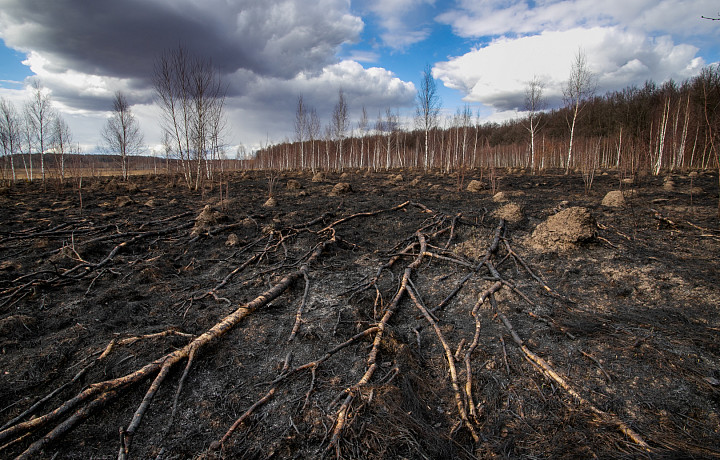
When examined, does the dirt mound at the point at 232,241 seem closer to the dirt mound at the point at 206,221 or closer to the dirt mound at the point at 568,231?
the dirt mound at the point at 206,221

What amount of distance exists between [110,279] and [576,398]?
6418 millimetres

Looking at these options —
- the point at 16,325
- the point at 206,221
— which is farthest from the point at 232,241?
the point at 16,325

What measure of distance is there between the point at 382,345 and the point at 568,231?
3.99m

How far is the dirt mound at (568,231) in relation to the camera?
4867 millimetres

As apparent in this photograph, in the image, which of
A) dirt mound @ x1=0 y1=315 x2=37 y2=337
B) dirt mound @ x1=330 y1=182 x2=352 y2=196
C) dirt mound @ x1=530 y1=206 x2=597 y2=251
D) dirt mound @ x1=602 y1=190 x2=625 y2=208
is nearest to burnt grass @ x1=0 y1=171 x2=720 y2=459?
dirt mound @ x1=0 y1=315 x2=37 y2=337

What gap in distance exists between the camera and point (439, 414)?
2.36 metres

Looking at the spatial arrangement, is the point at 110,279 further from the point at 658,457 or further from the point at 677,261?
the point at 677,261

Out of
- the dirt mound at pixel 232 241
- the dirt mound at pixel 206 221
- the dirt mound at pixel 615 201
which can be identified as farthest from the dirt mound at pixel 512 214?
the dirt mound at pixel 206 221

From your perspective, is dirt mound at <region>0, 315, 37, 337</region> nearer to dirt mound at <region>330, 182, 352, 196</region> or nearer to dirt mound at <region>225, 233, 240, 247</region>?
dirt mound at <region>225, 233, 240, 247</region>

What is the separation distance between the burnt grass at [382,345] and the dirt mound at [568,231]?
5.1 inches

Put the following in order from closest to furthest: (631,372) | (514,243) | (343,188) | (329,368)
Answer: (631,372) < (329,368) < (514,243) < (343,188)

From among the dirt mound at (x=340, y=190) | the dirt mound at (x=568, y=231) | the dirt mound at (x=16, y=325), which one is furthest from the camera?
the dirt mound at (x=340, y=190)

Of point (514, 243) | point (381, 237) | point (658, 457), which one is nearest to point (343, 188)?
point (381, 237)

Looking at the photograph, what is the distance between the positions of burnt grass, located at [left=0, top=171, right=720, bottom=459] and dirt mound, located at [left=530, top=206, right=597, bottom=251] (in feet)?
0.42
